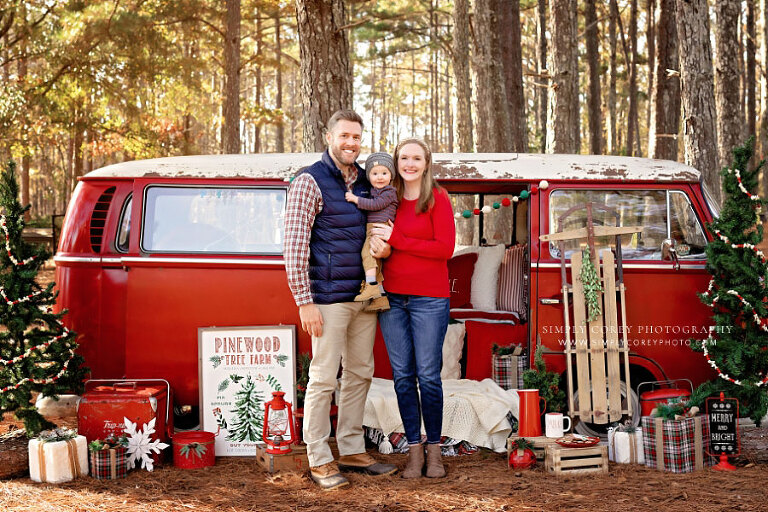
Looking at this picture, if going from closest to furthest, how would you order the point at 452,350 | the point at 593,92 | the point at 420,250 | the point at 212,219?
the point at 420,250 → the point at 212,219 → the point at 452,350 → the point at 593,92

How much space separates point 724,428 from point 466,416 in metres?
1.90

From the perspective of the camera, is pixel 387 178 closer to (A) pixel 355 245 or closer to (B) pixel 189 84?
(A) pixel 355 245

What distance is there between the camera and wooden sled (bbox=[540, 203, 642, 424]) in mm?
6199

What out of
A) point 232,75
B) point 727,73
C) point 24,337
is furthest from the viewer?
point 232,75

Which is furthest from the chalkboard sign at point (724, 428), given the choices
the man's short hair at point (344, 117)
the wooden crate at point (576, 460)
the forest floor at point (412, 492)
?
the man's short hair at point (344, 117)

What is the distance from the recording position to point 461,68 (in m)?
15.5

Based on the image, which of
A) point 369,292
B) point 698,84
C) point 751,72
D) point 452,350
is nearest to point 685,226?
point 452,350

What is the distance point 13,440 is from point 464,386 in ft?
11.8

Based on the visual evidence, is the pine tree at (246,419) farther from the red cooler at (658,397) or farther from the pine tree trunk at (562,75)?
the pine tree trunk at (562,75)

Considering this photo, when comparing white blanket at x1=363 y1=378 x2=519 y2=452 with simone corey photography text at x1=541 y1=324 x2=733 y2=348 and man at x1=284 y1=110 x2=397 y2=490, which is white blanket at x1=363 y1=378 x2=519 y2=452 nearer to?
simone corey photography text at x1=541 y1=324 x2=733 y2=348

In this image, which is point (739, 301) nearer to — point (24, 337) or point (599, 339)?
point (599, 339)

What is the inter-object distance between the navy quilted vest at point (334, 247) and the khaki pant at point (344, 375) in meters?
0.10

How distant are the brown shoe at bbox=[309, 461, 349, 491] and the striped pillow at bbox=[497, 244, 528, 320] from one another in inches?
98.5

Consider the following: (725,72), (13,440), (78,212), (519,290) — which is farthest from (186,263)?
(725,72)
